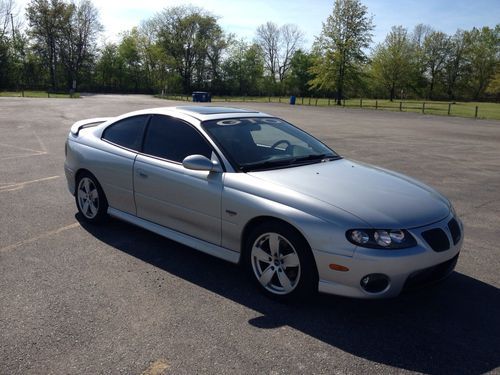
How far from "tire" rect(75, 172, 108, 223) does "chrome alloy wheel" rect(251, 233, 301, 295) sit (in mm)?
2356

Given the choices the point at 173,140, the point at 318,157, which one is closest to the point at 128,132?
the point at 173,140

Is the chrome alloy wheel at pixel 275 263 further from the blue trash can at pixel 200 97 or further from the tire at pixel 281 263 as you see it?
the blue trash can at pixel 200 97

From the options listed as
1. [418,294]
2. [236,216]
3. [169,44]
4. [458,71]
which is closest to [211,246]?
[236,216]

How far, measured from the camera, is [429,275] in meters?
3.41

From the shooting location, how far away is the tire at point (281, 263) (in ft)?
11.3

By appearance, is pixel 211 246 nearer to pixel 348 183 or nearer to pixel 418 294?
pixel 348 183

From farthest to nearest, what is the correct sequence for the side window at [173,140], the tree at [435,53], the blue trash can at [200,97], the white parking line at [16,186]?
1. the tree at [435,53]
2. the blue trash can at [200,97]
3. the white parking line at [16,186]
4. the side window at [173,140]

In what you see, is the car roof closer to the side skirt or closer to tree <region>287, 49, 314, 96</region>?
the side skirt

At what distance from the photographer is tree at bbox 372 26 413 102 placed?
71750 mm

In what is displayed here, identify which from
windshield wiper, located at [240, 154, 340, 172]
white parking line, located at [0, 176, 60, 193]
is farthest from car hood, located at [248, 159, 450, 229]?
white parking line, located at [0, 176, 60, 193]

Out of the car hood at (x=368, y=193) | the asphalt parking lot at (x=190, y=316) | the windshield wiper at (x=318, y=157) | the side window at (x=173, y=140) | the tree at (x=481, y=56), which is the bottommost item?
the asphalt parking lot at (x=190, y=316)

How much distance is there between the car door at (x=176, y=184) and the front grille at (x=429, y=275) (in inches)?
64.5

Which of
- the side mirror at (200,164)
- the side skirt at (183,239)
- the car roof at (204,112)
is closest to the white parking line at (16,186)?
the side skirt at (183,239)

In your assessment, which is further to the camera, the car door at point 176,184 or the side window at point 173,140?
the side window at point 173,140
